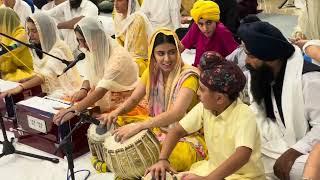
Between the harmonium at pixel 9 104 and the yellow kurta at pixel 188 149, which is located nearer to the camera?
the yellow kurta at pixel 188 149

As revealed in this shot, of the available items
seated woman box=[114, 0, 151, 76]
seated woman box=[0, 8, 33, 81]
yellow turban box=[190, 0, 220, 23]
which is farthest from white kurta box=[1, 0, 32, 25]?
yellow turban box=[190, 0, 220, 23]

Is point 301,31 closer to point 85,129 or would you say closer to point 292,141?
point 292,141

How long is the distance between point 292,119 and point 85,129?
57.8 inches

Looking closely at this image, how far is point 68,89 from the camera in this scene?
4.02 m

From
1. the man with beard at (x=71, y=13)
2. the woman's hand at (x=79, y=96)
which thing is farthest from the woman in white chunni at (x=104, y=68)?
the man with beard at (x=71, y=13)

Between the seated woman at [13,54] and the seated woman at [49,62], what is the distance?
30 cm

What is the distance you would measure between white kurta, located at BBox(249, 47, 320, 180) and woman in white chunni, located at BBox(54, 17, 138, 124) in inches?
47.2

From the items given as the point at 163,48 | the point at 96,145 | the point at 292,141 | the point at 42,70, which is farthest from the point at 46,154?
the point at 292,141

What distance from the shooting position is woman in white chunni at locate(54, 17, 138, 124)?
11.0 ft

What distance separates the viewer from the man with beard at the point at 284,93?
8.13 feet

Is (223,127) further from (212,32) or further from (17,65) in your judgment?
(17,65)

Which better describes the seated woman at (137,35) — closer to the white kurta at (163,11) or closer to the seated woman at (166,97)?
the white kurta at (163,11)

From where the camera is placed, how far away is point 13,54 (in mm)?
4336

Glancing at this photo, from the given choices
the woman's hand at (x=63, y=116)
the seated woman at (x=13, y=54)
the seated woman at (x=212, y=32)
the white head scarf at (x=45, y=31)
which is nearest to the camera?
the woman's hand at (x=63, y=116)
